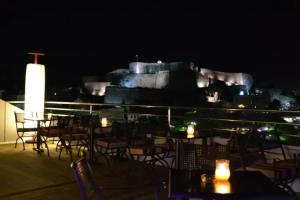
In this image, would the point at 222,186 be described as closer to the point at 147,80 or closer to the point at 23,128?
the point at 23,128

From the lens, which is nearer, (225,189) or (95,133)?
(225,189)

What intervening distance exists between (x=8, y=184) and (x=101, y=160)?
1809 mm

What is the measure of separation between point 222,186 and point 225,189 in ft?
0.23

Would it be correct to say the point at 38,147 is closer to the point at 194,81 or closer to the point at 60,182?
the point at 60,182

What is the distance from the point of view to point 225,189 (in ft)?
7.24

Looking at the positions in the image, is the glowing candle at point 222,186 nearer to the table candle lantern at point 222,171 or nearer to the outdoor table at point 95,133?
the table candle lantern at point 222,171

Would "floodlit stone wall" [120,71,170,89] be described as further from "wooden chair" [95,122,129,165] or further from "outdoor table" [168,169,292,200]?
"outdoor table" [168,169,292,200]

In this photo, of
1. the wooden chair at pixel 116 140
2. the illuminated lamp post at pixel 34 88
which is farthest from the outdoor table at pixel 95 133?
the illuminated lamp post at pixel 34 88

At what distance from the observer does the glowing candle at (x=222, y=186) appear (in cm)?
216

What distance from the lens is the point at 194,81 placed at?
212ft

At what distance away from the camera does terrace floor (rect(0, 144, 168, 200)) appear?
4344mm

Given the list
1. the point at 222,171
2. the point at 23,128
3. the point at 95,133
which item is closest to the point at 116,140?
the point at 95,133

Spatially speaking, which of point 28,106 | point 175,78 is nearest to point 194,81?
point 175,78

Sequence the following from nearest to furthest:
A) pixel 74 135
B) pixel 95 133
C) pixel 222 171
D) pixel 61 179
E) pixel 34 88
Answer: pixel 222 171 → pixel 61 179 → pixel 95 133 → pixel 74 135 → pixel 34 88
